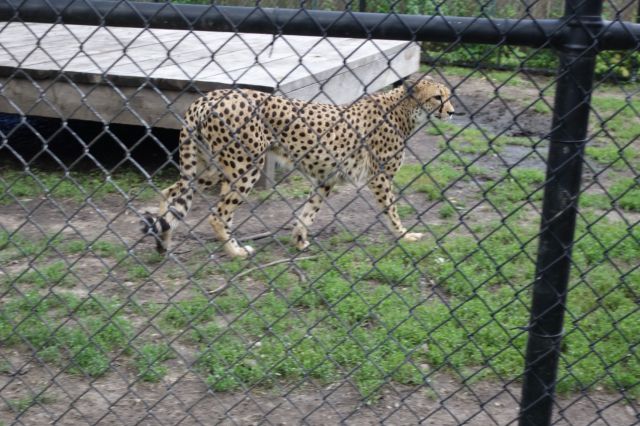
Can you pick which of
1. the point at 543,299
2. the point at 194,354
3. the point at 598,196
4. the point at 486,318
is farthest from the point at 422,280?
the point at 543,299

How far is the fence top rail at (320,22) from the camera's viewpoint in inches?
83.8

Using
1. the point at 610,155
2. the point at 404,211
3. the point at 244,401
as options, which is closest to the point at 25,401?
the point at 244,401

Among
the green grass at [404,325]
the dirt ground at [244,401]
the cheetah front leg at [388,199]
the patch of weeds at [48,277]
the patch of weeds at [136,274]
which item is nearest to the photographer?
Answer: the dirt ground at [244,401]

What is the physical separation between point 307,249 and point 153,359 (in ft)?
5.51

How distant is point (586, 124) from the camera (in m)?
2.17

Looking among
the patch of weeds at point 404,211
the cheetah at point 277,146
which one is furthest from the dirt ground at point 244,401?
the patch of weeds at point 404,211

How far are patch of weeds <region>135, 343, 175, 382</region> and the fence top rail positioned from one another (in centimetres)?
173

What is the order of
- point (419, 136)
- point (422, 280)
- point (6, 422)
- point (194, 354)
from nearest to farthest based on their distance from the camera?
1. point (6, 422)
2. point (194, 354)
3. point (422, 280)
4. point (419, 136)

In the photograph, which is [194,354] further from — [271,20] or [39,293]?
[271,20]

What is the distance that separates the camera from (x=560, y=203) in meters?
2.19

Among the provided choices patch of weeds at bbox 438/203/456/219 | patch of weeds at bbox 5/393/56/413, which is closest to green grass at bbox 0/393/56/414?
patch of weeds at bbox 5/393/56/413

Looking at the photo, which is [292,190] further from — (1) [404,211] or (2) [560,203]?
(2) [560,203]

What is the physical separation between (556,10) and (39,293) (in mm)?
5851

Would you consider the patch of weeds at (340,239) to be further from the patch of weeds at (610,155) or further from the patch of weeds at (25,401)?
the patch of weeds at (610,155)
